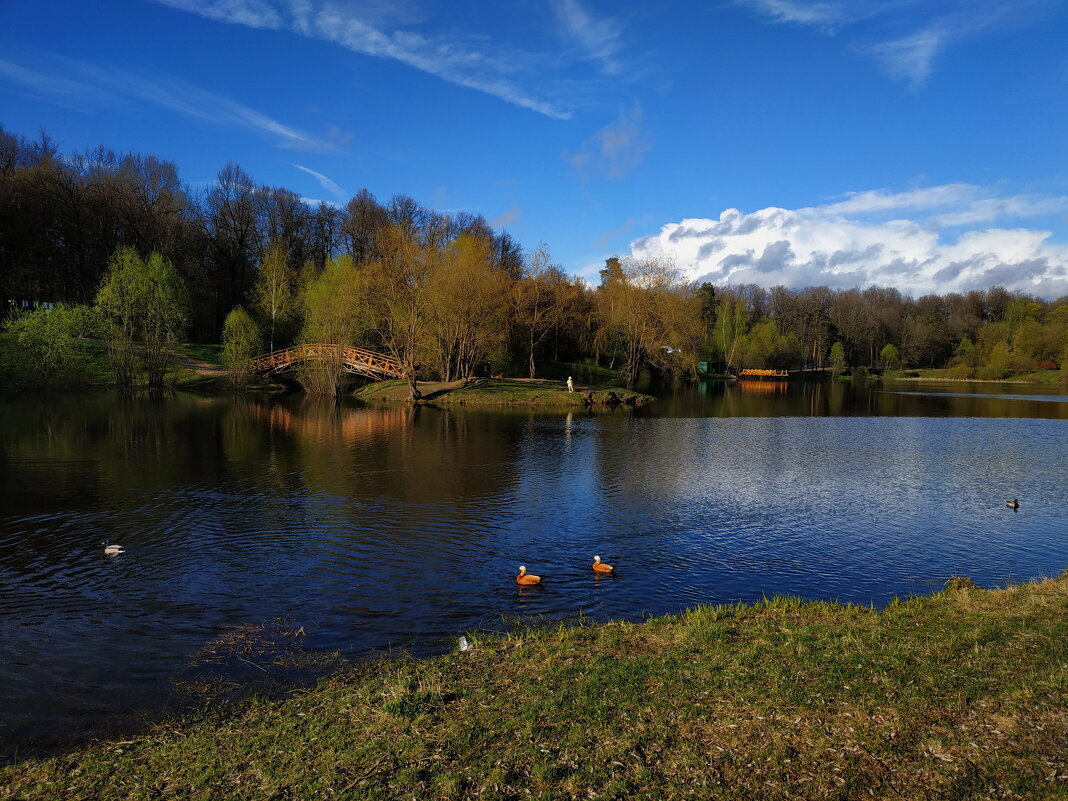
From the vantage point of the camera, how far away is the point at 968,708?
656cm

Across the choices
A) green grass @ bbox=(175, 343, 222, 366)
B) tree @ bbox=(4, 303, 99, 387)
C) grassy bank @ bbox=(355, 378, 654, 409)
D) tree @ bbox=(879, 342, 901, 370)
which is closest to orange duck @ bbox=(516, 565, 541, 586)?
grassy bank @ bbox=(355, 378, 654, 409)

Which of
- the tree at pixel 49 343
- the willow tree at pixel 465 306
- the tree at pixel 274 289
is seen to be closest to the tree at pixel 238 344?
the tree at pixel 274 289

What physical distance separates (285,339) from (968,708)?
74.8 metres

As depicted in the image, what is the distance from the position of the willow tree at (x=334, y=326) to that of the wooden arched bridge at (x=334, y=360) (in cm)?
19

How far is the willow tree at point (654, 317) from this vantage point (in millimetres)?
65875

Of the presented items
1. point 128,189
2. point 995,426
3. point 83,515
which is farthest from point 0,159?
point 995,426

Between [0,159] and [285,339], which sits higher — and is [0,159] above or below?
above

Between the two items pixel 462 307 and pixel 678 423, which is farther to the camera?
pixel 462 307

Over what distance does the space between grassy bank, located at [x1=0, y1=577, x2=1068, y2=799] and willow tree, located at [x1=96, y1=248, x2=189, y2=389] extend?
178 ft

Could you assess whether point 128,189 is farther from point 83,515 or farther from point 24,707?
point 24,707

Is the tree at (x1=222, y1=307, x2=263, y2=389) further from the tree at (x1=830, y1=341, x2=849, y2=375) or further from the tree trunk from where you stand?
the tree at (x1=830, y1=341, x2=849, y2=375)

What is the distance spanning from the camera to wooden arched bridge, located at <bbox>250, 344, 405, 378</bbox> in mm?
57750

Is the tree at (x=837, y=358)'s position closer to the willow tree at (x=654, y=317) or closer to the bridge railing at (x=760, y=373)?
the bridge railing at (x=760, y=373)

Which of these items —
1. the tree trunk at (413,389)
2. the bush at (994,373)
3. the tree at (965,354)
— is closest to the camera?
the tree trunk at (413,389)
